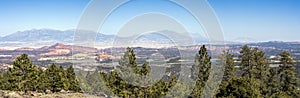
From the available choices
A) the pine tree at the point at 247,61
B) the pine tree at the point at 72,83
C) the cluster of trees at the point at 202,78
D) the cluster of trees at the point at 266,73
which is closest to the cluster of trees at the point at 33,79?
the pine tree at the point at 72,83

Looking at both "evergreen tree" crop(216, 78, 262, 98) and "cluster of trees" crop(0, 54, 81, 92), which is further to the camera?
"cluster of trees" crop(0, 54, 81, 92)

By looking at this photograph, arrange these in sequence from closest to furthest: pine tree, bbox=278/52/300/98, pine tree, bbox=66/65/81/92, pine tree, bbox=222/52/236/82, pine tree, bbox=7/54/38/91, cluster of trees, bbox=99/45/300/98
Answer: cluster of trees, bbox=99/45/300/98 < pine tree, bbox=7/54/38/91 < pine tree, bbox=278/52/300/98 < pine tree, bbox=222/52/236/82 < pine tree, bbox=66/65/81/92

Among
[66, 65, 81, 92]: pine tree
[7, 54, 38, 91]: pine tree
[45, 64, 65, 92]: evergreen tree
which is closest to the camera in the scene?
[7, 54, 38, 91]: pine tree

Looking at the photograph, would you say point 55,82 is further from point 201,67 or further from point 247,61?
point 247,61

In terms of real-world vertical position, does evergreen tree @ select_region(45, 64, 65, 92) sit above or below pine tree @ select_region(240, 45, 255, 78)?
below

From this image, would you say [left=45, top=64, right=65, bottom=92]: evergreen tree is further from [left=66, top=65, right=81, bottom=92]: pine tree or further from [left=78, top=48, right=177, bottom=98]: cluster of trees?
[left=78, top=48, right=177, bottom=98]: cluster of trees

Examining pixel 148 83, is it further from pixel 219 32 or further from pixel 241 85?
pixel 219 32

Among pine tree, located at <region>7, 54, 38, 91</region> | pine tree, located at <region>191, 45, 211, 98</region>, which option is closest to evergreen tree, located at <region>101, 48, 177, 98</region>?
pine tree, located at <region>191, 45, 211, 98</region>

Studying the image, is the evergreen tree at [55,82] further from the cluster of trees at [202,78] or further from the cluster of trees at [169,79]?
the cluster of trees at [202,78]
